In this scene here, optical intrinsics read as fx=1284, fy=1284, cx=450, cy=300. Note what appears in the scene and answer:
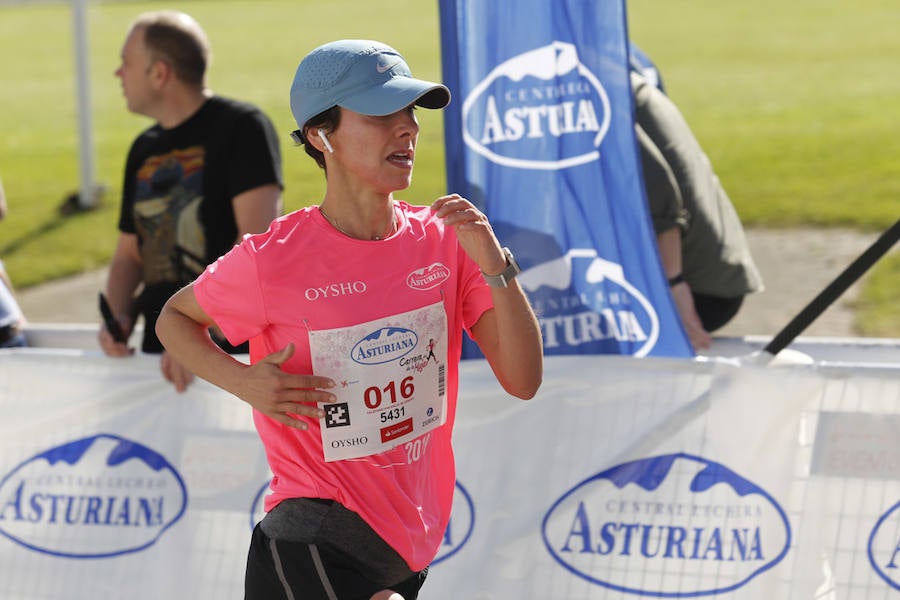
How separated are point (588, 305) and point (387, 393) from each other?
1.55 metres

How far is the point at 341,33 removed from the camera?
32.5 m

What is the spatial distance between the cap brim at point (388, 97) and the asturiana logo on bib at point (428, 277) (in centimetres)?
40

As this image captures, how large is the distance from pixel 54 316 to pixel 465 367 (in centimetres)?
739

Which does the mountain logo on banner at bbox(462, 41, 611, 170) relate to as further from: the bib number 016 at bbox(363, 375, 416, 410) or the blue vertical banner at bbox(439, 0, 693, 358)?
the bib number 016 at bbox(363, 375, 416, 410)

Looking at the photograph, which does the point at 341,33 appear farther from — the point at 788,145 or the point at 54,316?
the point at 54,316

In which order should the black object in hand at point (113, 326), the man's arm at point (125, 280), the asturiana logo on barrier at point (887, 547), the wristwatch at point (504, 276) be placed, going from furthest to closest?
the man's arm at point (125, 280), the black object in hand at point (113, 326), the asturiana logo on barrier at point (887, 547), the wristwatch at point (504, 276)

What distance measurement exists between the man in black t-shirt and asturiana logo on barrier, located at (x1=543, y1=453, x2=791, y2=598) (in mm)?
1473

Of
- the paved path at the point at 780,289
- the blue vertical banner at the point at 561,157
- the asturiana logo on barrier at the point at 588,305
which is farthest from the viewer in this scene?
the paved path at the point at 780,289

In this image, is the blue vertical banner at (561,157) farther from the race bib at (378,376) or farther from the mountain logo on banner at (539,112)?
the race bib at (378,376)

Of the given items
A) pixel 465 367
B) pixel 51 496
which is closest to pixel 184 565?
pixel 51 496

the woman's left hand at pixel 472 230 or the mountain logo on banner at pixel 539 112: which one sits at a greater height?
the woman's left hand at pixel 472 230

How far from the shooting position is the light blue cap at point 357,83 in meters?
2.74

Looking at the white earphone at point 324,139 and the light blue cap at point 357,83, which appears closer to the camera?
the light blue cap at point 357,83

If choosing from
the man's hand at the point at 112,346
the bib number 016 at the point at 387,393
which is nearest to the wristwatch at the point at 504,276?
the bib number 016 at the point at 387,393
